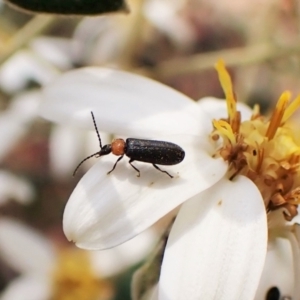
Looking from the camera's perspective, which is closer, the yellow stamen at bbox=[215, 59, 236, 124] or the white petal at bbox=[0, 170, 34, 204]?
the yellow stamen at bbox=[215, 59, 236, 124]

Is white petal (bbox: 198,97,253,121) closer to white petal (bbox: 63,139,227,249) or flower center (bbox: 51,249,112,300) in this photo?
white petal (bbox: 63,139,227,249)

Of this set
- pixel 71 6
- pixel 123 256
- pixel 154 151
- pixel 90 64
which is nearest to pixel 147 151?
pixel 154 151

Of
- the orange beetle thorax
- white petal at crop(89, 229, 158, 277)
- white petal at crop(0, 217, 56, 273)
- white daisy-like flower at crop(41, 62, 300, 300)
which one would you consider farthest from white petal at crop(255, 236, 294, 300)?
white petal at crop(0, 217, 56, 273)

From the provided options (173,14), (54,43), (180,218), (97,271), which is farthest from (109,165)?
(173,14)

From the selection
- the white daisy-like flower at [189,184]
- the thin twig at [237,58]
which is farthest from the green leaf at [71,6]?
the thin twig at [237,58]

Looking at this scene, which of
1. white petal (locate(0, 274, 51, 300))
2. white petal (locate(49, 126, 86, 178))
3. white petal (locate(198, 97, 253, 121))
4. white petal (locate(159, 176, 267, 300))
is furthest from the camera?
white petal (locate(49, 126, 86, 178))

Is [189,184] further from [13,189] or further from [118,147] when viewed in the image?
[13,189]

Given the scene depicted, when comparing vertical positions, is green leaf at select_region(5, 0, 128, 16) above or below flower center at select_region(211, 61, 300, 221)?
above
